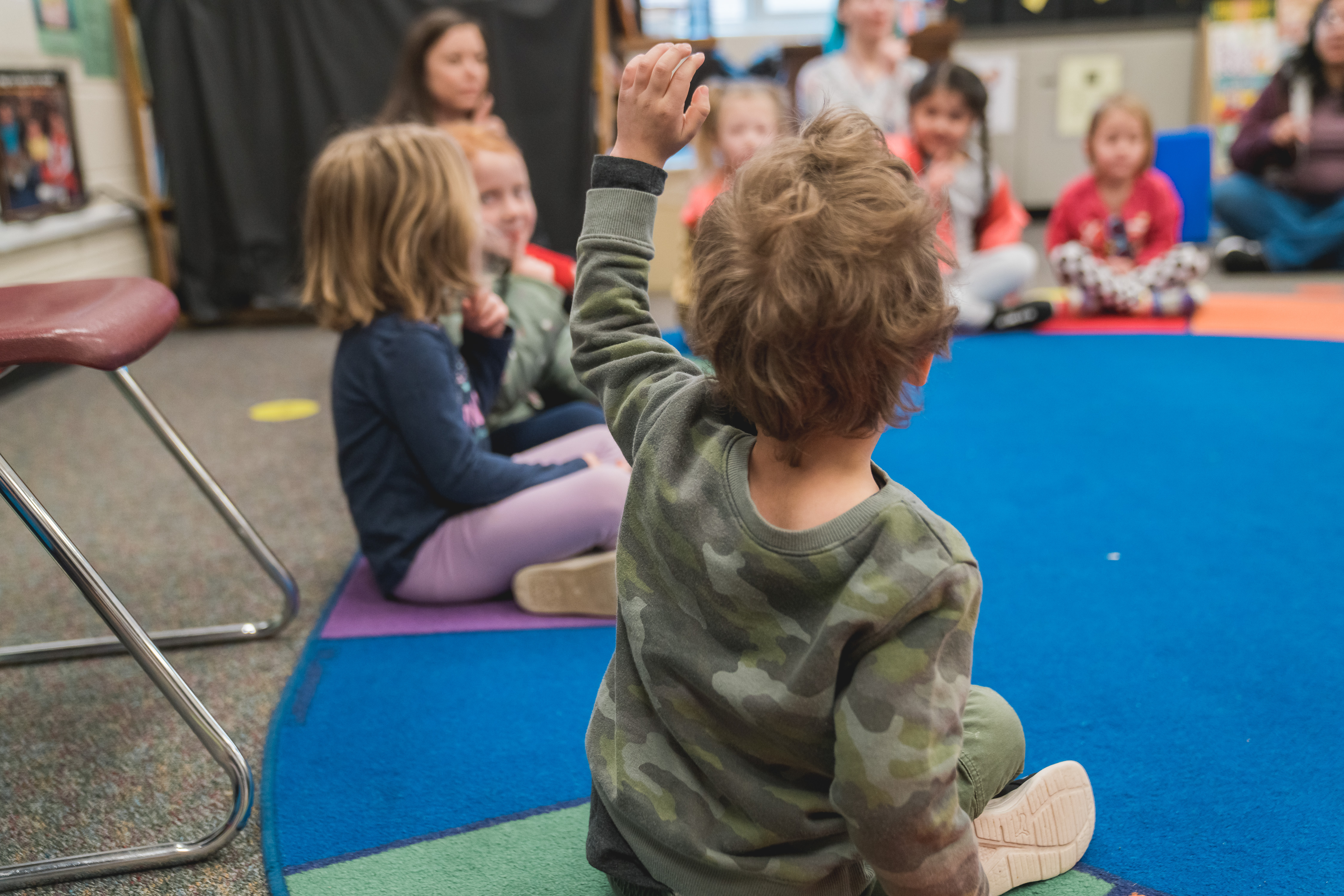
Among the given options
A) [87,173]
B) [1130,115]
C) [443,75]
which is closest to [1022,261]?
[1130,115]

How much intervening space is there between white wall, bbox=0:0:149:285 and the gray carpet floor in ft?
1.03

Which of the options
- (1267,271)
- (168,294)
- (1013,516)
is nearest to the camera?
(168,294)

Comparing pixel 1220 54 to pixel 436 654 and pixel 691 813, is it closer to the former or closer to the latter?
pixel 436 654

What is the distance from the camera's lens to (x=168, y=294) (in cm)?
108

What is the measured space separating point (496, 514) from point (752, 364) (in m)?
0.78

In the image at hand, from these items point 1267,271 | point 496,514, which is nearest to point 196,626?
point 496,514

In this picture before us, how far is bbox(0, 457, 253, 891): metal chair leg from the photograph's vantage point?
0.85 metres

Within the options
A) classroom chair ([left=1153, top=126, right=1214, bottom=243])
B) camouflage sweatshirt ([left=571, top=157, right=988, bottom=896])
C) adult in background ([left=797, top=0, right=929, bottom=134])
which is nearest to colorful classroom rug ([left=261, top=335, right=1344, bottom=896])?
camouflage sweatshirt ([left=571, top=157, right=988, bottom=896])

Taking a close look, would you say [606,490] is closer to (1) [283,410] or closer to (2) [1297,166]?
(1) [283,410]

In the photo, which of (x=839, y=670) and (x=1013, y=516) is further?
(x=1013, y=516)

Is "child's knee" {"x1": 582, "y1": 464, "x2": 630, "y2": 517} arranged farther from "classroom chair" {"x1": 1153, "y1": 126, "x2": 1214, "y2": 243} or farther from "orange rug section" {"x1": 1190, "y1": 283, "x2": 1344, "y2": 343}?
"classroom chair" {"x1": 1153, "y1": 126, "x2": 1214, "y2": 243}

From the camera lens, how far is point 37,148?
2.67 meters

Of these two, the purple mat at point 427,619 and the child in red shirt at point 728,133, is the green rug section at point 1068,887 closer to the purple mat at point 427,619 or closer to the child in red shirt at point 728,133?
the purple mat at point 427,619

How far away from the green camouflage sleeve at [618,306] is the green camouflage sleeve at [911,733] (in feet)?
0.71
